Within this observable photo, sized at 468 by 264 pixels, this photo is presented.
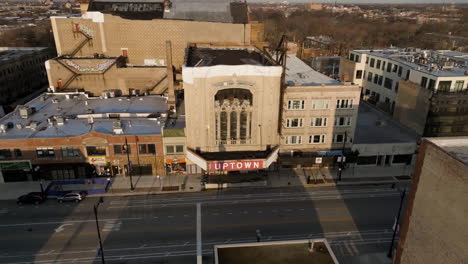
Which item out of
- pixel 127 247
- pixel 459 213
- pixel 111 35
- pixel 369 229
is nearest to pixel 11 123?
pixel 111 35

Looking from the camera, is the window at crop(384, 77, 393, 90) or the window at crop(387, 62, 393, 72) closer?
the window at crop(387, 62, 393, 72)

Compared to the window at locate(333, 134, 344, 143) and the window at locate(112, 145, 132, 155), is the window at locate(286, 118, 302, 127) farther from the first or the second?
the window at locate(112, 145, 132, 155)

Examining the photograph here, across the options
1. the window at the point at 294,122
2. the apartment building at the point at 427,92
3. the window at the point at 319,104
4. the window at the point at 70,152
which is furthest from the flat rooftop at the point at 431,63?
the window at the point at 70,152

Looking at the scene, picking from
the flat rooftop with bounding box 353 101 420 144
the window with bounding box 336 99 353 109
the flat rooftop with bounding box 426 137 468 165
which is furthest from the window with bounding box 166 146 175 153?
the flat rooftop with bounding box 426 137 468 165

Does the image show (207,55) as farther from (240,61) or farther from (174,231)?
(174,231)

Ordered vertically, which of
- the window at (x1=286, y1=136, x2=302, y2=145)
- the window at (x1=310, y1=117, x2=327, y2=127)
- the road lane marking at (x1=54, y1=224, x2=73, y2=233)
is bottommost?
the road lane marking at (x1=54, y1=224, x2=73, y2=233)

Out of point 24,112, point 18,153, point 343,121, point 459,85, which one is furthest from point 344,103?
point 24,112

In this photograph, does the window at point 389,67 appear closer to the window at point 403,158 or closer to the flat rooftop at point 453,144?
the window at point 403,158
